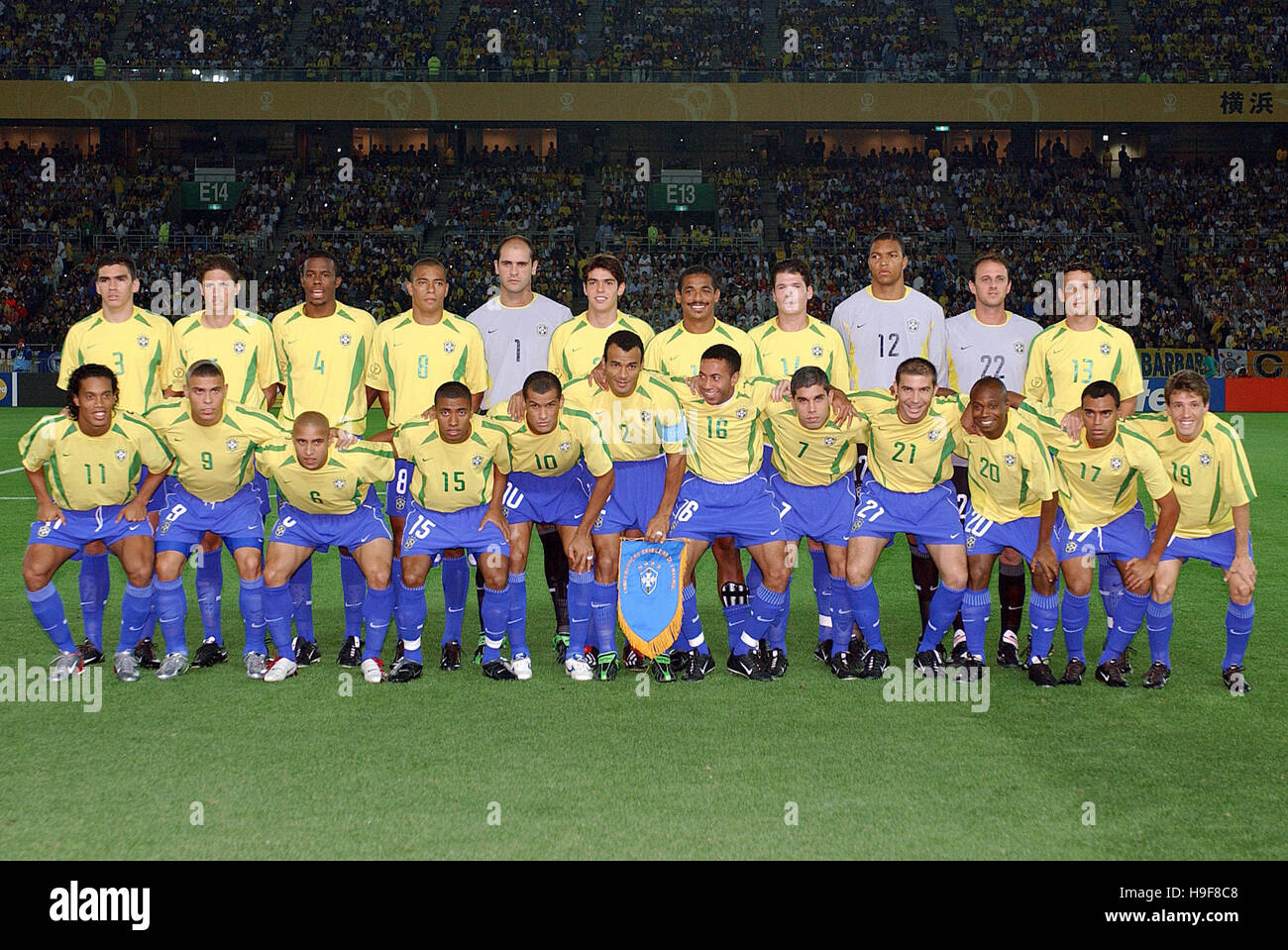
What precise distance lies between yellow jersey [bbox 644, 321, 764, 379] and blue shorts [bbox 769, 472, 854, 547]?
27.7 inches

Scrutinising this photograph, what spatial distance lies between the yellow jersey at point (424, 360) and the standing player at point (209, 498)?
72cm

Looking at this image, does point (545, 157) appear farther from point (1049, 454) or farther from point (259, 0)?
point (1049, 454)

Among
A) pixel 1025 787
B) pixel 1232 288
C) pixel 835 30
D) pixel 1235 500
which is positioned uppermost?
pixel 835 30

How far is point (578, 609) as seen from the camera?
602 centimetres

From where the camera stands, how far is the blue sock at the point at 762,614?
236 inches

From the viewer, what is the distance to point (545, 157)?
3403cm

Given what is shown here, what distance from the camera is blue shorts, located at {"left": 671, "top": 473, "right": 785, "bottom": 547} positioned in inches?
237

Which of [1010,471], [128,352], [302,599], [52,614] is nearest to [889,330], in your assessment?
[1010,471]

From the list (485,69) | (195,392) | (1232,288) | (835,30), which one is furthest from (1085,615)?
(835,30)

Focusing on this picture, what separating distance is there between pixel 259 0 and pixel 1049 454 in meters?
35.0

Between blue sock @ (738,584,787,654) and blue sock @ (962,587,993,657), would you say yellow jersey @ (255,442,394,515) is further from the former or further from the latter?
blue sock @ (962,587,993,657)

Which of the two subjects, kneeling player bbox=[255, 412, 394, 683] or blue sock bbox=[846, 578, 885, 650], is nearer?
kneeling player bbox=[255, 412, 394, 683]

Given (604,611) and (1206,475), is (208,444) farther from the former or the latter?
(1206,475)

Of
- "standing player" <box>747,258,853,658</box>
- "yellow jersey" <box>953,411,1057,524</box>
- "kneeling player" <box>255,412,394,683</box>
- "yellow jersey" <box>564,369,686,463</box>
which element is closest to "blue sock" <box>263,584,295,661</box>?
"kneeling player" <box>255,412,394,683</box>
